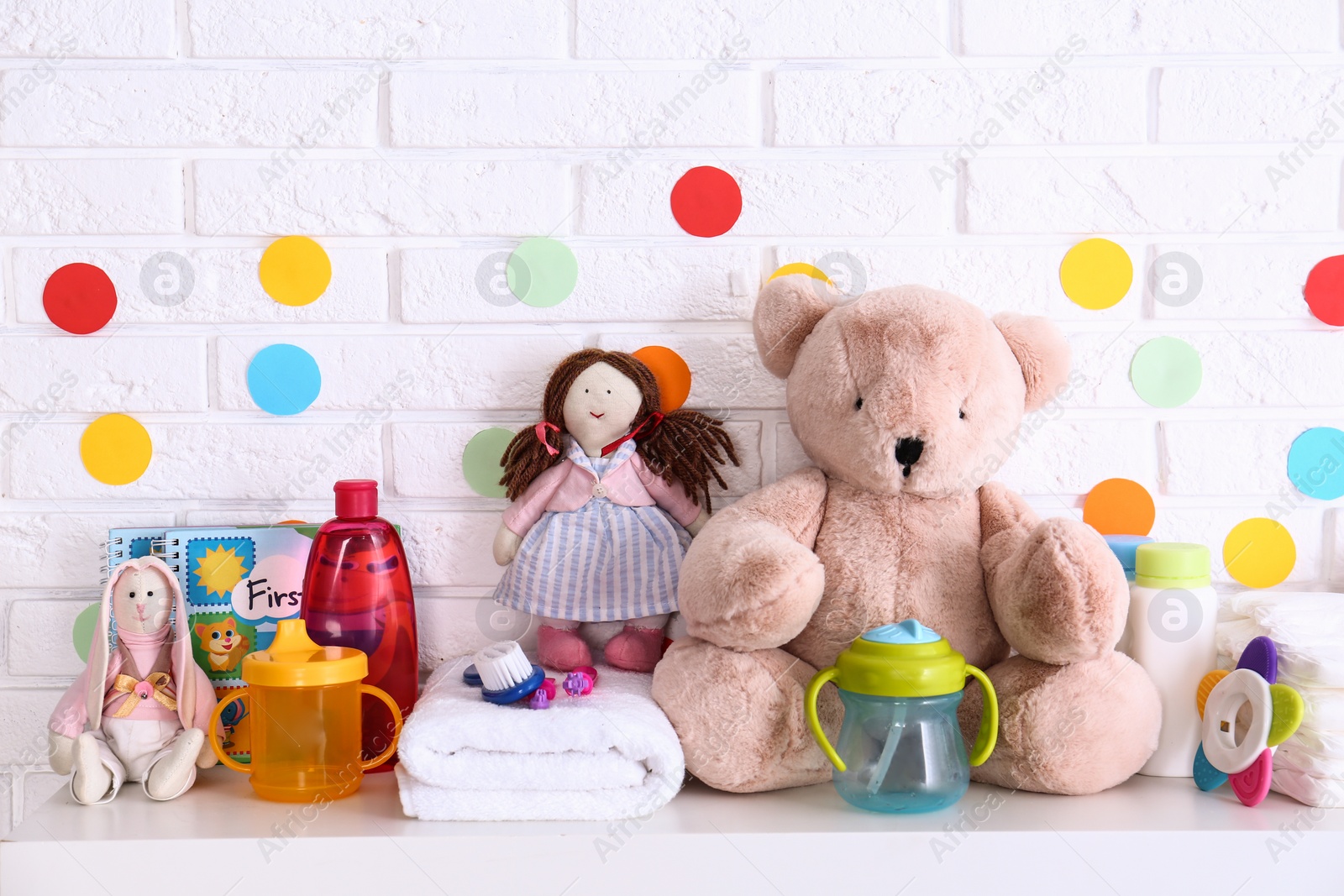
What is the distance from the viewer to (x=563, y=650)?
99 cm

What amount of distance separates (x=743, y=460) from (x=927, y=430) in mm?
245

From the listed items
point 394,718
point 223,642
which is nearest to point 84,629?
point 223,642

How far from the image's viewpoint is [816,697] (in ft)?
2.81

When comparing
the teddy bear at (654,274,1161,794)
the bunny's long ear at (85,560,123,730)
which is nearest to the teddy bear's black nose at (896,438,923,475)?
the teddy bear at (654,274,1161,794)

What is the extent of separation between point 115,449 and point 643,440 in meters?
0.56

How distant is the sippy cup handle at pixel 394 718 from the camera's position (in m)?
0.86

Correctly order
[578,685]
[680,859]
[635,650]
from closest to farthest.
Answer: [680,859] → [578,685] → [635,650]

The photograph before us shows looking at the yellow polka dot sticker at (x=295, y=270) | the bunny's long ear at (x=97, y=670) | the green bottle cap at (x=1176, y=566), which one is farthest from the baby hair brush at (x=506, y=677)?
the green bottle cap at (x=1176, y=566)

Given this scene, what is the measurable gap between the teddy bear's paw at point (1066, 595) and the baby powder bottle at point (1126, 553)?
10 cm

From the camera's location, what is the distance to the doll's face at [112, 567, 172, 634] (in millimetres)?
911

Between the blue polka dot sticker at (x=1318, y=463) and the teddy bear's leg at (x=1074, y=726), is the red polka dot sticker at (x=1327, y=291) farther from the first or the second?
the teddy bear's leg at (x=1074, y=726)

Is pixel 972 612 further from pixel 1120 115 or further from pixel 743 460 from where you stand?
pixel 1120 115

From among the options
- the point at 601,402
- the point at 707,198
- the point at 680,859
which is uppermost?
the point at 707,198

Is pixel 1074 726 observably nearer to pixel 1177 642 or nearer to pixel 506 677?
pixel 1177 642
